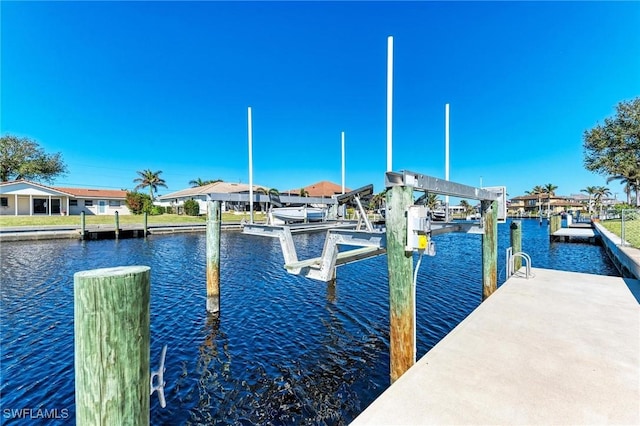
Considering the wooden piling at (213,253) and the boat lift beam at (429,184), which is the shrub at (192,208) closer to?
the wooden piling at (213,253)

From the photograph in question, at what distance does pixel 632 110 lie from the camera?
23812 millimetres

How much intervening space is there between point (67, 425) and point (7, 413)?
1047 mm

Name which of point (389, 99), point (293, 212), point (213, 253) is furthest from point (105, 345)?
point (293, 212)

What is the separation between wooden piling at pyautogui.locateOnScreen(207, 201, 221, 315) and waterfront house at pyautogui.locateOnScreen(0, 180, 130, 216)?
36012mm

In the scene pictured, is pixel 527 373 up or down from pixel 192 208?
down

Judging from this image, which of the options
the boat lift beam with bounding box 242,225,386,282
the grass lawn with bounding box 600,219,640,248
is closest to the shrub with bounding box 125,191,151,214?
the boat lift beam with bounding box 242,225,386,282

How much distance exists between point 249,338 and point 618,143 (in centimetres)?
3238

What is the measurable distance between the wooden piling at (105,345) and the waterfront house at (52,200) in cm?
4149

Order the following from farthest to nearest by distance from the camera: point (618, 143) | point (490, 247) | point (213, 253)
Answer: point (618, 143)
point (213, 253)
point (490, 247)

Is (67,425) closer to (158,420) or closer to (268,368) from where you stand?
(158,420)

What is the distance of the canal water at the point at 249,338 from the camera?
14.3ft

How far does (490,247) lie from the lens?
7379mm

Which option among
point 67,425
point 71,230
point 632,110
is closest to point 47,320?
point 67,425

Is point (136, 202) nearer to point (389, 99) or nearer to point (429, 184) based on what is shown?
point (389, 99)
